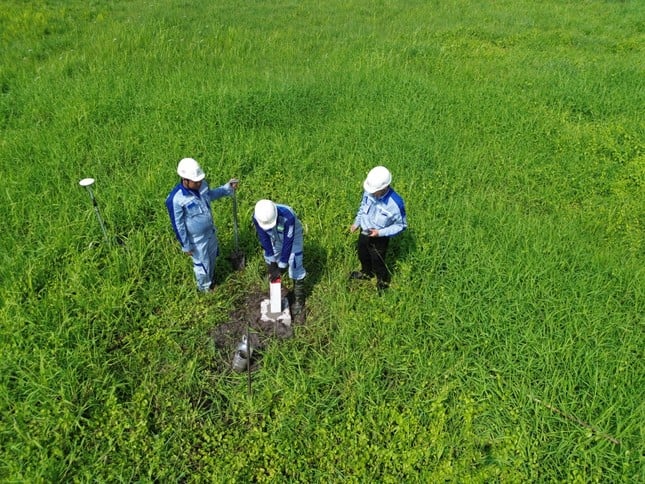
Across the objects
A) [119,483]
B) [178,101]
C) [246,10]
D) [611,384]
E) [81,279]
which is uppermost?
[246,10]

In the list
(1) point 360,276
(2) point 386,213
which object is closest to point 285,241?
(2) point 386,213

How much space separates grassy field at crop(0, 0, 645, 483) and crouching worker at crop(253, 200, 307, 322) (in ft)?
0.84

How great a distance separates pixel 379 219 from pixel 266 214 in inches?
45.9

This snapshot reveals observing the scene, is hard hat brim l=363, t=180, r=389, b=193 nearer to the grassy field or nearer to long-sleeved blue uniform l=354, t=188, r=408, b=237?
long-sleeved blue uniform l=354, t=188, r=408, b=237

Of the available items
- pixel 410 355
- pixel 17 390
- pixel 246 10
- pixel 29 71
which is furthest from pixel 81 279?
pixel 246 10

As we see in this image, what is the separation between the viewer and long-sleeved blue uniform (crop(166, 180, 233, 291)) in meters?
3.75

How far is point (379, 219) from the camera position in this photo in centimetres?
400

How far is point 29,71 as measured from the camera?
26.0ft

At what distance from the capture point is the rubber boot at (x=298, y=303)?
421cm

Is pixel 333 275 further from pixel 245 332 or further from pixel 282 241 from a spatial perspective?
pixel 245 332

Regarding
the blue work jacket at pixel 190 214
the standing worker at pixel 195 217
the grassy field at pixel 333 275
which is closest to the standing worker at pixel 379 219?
the grassy field at pixel 333 275

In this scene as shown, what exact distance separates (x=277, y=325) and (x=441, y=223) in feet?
7.80

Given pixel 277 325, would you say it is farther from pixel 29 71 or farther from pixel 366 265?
pixel 29 71

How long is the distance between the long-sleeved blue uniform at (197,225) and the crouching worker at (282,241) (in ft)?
1.78
